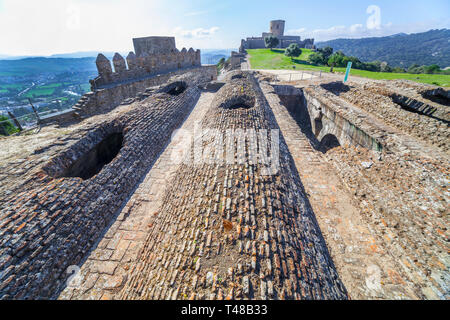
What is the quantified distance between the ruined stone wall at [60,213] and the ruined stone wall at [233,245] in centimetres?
141

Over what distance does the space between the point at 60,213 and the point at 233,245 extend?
13.0 feet

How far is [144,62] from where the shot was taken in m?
19.8

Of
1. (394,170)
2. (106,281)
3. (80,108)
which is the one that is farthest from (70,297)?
(80,108)

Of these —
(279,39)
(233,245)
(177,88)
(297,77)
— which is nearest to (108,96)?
(177,88)

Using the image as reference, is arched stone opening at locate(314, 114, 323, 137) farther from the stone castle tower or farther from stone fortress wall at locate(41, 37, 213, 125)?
the stone castle tower

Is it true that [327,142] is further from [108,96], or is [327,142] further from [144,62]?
[144,62]

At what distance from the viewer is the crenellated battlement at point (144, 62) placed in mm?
16141

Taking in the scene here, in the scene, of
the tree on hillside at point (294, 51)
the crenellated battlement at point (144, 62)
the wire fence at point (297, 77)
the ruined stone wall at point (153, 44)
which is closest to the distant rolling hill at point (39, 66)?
the ruined stone wall at point (153, 44)

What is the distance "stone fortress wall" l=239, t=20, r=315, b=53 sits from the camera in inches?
2466

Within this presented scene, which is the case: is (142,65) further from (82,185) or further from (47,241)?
(47,241)

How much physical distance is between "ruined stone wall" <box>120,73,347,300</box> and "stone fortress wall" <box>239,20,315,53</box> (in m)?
66.8

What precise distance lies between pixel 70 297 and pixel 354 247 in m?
7.03

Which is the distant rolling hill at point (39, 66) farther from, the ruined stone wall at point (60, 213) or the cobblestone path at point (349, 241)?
the cobblestone path at point (349, 241)

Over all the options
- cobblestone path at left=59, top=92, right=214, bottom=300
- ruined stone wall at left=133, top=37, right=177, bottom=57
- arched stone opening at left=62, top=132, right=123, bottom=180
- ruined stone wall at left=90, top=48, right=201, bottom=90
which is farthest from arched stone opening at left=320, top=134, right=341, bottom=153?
ruined stone wall at left=133, top=37, right=177, bottom=57
